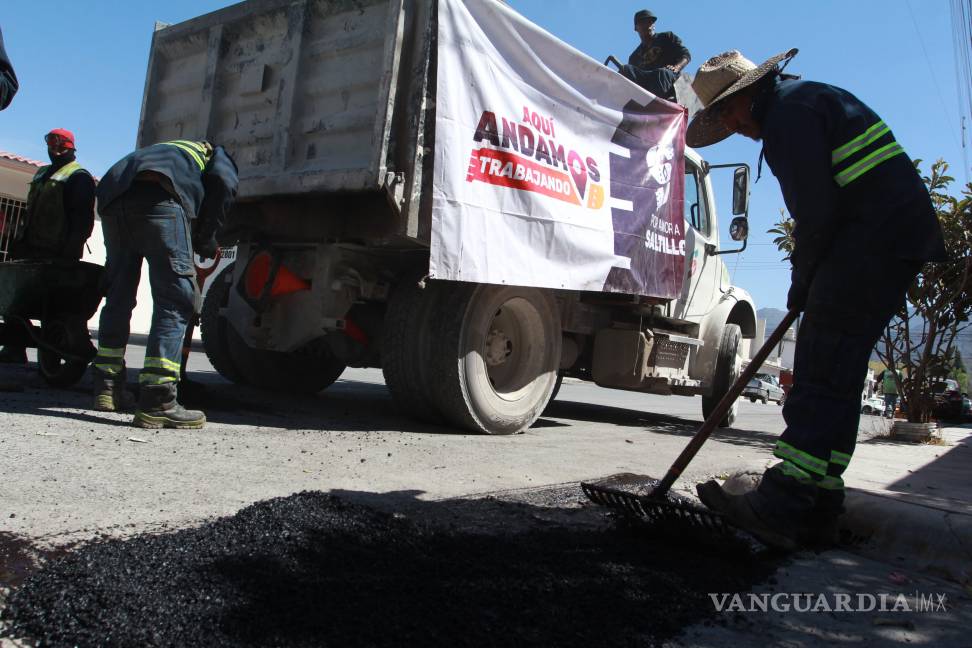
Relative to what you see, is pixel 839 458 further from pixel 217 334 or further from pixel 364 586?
pixel 217 334

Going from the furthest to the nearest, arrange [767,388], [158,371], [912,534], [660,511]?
[767,388] → [158,371] → [912,534] → [660,511]

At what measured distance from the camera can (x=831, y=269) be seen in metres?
2.50

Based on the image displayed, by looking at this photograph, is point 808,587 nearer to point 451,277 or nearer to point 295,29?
point 451,277

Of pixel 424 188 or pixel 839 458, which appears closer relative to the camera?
pixel 839 458

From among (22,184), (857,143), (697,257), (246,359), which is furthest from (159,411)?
(22,184)

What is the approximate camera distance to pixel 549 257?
15.5 feet

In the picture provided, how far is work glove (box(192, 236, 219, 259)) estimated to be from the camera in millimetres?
4145

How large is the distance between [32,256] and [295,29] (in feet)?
8.33

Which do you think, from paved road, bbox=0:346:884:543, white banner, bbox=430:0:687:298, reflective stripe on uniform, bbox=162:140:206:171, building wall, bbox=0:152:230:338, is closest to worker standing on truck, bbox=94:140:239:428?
reflective stripe on uniform, bbox=162:140:206:171

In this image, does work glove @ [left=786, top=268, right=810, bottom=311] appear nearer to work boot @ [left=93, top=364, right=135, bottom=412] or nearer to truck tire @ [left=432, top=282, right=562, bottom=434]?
truck tire @ [left=432, top=282, right=562, bottom=434]

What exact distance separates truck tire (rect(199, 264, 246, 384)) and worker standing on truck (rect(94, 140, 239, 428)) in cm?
170

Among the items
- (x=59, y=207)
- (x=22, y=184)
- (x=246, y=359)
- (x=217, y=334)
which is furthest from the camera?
(x=22, y=184)

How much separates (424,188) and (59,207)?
279cm

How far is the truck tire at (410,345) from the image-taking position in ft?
14.8
